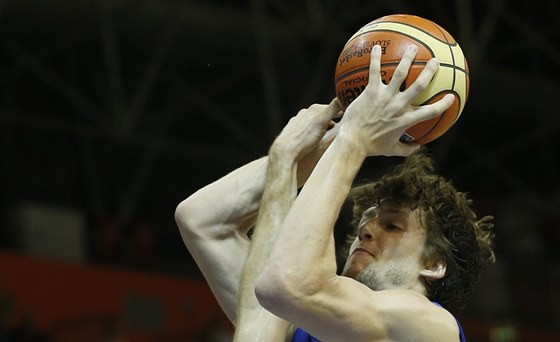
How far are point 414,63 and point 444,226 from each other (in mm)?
777

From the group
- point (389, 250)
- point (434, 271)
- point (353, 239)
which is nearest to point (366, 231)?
point (389, 250)

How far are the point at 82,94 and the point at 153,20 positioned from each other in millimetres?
1766

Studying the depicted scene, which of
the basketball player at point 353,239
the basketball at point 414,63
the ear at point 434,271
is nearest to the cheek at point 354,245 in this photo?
the basketball player at point 353,239

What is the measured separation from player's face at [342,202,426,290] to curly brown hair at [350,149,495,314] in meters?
0.05

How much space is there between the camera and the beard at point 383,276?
14.2ft

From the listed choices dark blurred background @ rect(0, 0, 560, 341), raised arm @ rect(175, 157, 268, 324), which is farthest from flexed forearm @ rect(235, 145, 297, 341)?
dark blurred background @ rect(0, 0, 560, 341)

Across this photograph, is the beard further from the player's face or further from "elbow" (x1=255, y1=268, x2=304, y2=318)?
"elbow" (x1=255, y1=268, x2=304, y2=318)

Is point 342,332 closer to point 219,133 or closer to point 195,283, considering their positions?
point 195,283

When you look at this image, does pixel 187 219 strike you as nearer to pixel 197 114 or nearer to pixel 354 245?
pixel 354 245

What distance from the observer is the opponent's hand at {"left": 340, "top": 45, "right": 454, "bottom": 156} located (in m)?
3.95

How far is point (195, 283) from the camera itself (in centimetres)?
1369

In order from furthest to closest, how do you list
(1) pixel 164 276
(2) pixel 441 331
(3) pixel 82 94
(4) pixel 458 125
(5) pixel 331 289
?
(4) pixel 458 125, (3) pixel 82 94, (1) pixel 164 276, (2) pixel 441 331, (5) pixel 331 289

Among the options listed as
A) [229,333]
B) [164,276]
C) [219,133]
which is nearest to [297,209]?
[229,333]

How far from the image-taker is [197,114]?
16.6 m
